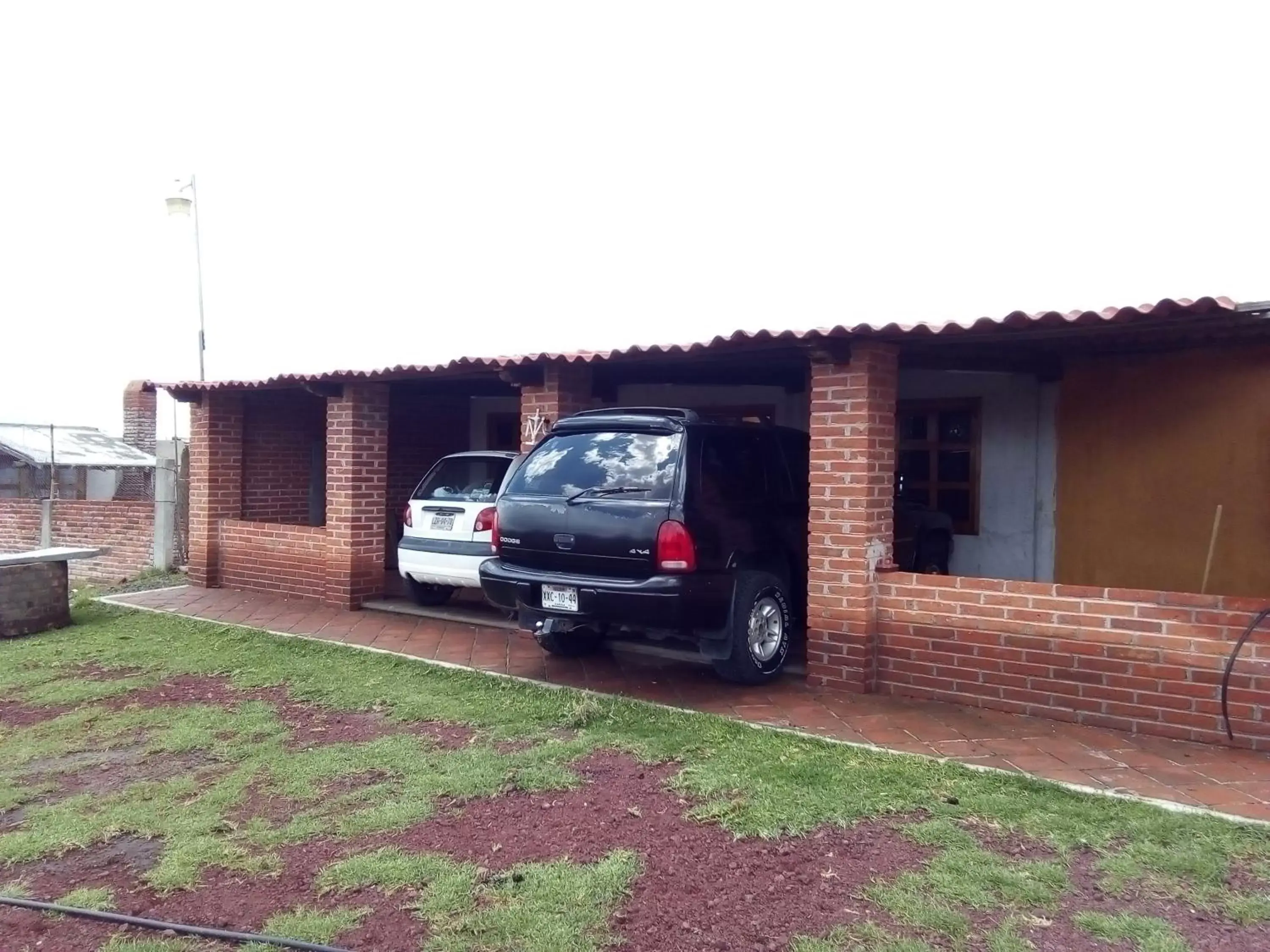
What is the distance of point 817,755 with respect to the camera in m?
5.14

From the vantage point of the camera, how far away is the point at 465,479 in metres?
8.93

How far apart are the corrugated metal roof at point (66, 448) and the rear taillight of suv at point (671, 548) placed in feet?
45.8

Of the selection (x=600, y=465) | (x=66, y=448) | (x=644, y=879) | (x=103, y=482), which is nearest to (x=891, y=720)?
(x=600, y=465)

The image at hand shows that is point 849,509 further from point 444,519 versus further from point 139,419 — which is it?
point 139,419

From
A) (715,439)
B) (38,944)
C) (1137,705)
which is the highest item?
(715,439)

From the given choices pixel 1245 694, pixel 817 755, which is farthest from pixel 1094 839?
pixel 1245 694

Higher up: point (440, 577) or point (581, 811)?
point (440, 577)

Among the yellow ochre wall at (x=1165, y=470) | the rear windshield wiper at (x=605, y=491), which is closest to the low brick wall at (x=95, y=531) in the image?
the rear windshield wiper at (x=605, y=491)

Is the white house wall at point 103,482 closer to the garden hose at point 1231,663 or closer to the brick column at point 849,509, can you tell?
the brick column at point 849,509

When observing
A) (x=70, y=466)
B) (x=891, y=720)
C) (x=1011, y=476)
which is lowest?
(x=891, y=720)

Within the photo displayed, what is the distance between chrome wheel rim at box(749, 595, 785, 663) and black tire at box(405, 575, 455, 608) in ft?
12.8

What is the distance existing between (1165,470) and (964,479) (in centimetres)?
178

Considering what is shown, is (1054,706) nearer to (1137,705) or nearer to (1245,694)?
(1137,705)

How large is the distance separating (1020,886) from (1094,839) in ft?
2.05
